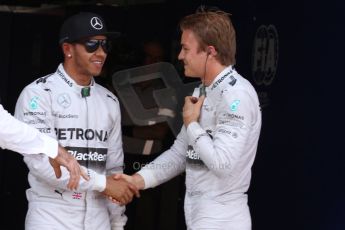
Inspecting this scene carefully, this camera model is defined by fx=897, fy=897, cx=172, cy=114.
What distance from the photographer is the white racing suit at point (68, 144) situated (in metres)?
4.05

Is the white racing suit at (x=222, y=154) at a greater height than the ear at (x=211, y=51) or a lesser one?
lesser

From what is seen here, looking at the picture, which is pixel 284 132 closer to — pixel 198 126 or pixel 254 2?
pixel 254 2

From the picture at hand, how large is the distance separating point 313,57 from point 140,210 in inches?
63.8

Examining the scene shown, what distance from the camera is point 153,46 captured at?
18.9ft

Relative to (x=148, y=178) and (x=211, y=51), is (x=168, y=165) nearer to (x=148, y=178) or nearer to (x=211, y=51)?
(x=148, y=178)

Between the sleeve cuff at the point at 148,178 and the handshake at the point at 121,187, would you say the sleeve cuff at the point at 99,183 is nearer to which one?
the handshake at the point at 121,187

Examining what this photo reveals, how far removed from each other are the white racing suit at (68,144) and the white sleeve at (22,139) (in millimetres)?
636

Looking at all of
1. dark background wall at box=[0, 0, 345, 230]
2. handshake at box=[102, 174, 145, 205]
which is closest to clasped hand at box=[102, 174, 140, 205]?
handshake at box=[102, 174, 145, 205]

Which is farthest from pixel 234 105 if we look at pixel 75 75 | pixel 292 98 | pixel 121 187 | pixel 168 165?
pixel 292 98

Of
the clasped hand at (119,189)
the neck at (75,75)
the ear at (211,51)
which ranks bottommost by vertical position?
the clasped hand at (119,189)

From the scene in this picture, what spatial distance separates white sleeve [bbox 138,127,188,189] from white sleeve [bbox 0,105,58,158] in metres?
1.06

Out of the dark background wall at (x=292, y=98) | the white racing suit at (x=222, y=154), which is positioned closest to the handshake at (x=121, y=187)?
the white racing suit at (x=222, y=154)

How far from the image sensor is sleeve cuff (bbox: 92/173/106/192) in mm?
4082

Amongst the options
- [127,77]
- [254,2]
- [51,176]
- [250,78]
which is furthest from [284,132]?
[51,176]
